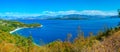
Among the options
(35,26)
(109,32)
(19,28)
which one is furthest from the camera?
(35,26)

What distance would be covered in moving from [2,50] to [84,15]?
176 metres

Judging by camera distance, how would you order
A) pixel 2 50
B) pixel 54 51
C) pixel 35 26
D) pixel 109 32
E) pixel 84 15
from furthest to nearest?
pixel 84 15
pixel 35 26
pixel 109 32
pixel 2 50
pixel 54 51

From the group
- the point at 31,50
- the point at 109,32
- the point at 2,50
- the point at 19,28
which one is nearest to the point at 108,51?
the point at 31,50

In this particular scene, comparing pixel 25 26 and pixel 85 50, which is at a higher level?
pixel 85 50

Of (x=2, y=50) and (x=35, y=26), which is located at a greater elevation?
(x=2, y=50)

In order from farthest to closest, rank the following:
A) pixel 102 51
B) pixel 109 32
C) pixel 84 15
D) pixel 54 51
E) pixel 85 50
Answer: pixel 84 15
pixel 109 32
pixel 54 51
pixel 85 50
pixel 102 51

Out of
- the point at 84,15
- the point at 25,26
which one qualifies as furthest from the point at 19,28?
the point at 84,15

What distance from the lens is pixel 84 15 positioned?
182m

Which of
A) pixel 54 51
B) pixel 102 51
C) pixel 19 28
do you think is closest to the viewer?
pixel 102 51

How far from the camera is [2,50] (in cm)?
705

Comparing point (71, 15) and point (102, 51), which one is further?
point (71, 15)

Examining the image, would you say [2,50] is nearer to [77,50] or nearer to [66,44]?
[66,44]

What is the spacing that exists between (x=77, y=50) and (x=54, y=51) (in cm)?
122

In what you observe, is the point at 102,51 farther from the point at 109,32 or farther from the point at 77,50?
the point at 109,32
